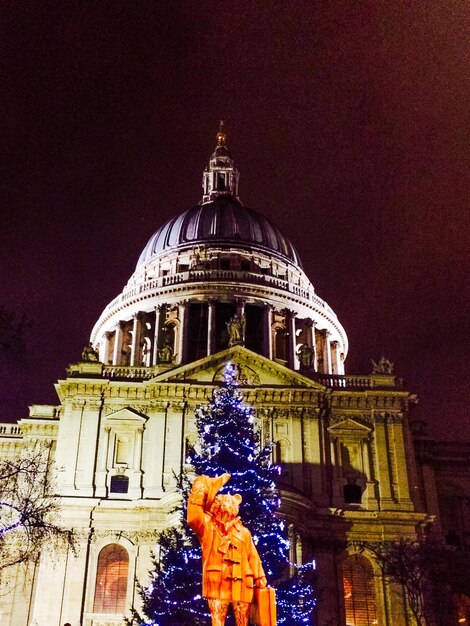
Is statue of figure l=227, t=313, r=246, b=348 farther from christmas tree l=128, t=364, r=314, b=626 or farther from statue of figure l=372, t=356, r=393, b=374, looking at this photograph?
christmas tree l=128, t=364, r=314, b=626

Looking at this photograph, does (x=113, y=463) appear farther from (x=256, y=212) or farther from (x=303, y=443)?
(x=256, y=212)

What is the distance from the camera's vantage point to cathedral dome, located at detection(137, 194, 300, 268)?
66.0 m

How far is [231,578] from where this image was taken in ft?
Result: 36.6

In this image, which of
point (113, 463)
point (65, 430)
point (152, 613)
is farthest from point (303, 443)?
point (152, 613)

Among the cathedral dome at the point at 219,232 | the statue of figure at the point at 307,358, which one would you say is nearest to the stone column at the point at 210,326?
the cathedral dome at the point at 219,232

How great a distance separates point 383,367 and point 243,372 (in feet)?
28.7

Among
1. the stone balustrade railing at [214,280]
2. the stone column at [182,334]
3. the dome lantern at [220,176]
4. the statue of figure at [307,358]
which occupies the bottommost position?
the statue of figure at [307,358]

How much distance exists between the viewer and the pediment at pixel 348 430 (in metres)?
43.3

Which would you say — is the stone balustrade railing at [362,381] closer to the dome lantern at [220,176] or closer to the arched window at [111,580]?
the arched window at [111,580]

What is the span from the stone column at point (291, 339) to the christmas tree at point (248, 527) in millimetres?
26837

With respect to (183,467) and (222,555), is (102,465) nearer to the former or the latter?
(183,467)

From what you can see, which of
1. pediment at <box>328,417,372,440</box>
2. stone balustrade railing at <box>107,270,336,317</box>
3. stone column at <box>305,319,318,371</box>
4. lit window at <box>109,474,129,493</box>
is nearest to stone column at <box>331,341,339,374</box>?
stone column at <box>305,319,318,371</box>

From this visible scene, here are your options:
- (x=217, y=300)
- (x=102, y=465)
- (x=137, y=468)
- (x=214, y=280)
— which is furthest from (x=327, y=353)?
(x=102, y=465)

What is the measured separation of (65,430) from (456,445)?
84.5ft
